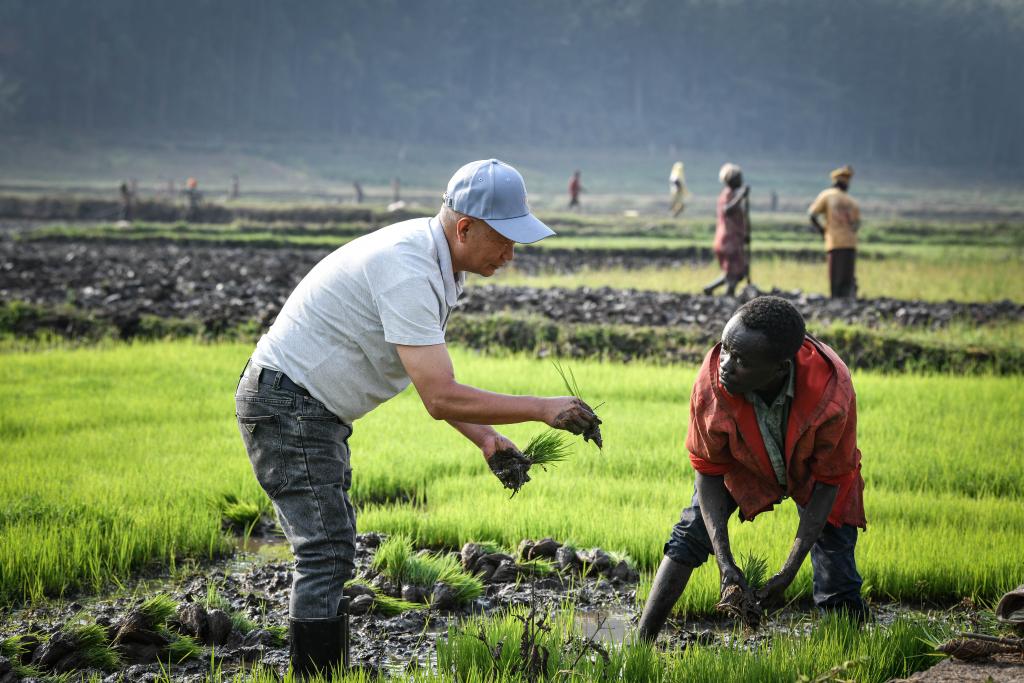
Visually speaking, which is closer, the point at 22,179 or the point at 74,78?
the point at 22,179

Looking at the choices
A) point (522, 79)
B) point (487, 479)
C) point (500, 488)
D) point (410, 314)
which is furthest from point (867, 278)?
point (522, 79)

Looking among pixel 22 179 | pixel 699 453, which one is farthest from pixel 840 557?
pixel 22 179

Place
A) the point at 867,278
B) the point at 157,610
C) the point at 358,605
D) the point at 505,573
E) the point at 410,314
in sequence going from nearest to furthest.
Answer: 1. the point at 410,314
2. the point at 157,610
3. the point at 358,605
4. the point at 505,573
5. the point at 867,278

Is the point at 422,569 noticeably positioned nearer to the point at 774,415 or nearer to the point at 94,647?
the point at 94,647

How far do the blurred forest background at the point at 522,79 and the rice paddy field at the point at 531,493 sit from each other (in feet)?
234

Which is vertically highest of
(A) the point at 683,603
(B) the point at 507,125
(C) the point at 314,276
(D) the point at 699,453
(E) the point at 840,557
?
(B) the point at 507,125

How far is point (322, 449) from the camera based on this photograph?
3123 millimetres

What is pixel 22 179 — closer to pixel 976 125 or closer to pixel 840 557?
pixel 840 557

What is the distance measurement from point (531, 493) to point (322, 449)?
8.61 ft

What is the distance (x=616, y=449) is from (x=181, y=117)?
3874 inches

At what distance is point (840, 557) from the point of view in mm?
3506

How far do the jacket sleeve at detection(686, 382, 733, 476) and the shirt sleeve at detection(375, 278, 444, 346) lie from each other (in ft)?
2.90

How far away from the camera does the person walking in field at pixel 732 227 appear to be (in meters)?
12.5

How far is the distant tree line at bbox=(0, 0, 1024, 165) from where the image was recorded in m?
98.0
